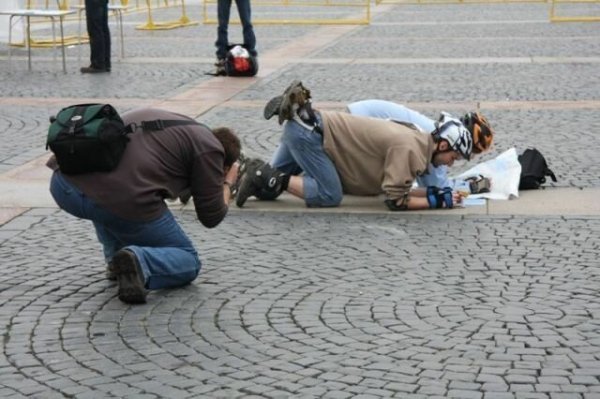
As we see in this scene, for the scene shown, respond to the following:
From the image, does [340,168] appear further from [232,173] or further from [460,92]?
[460,92]

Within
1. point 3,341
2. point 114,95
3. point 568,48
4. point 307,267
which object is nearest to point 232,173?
point 307,267

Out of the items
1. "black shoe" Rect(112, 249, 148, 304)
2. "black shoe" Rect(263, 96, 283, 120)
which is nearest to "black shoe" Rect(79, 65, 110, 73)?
"black shoe" Rect(263, 96, 283, 120)

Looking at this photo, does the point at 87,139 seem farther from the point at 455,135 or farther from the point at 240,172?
the point at 455,135

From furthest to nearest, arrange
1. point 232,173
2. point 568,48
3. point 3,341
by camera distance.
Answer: point 568,48 → point 232,173 → point 3,341

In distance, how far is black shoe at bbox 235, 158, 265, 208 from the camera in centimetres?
788

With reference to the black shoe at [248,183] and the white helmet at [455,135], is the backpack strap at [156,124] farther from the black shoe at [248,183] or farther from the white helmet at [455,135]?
the white helmet at [455,135]

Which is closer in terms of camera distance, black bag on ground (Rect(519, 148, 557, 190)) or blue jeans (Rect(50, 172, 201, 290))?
blue jeans (Rect(50, 172, 201, 290))

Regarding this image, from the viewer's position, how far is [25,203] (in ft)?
26.1

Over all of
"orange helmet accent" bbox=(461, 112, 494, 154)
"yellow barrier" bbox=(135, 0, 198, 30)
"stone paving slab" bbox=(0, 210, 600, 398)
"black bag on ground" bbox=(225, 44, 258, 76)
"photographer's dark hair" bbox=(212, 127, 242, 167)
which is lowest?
"stone paving slab" bbox=(0, 210, 600, 398)

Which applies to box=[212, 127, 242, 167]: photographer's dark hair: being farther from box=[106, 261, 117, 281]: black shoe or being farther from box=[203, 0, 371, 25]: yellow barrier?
box=[203, 0, 371, 25]: yellow barrier

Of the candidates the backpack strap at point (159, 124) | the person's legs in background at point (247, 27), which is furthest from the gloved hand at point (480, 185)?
the person's legs in background at point (247, 27)

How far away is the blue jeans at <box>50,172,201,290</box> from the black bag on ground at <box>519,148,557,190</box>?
3032 millimetres

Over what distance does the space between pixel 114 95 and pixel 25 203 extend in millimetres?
4905

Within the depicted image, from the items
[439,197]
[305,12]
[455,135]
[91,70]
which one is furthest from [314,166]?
[305,12]
